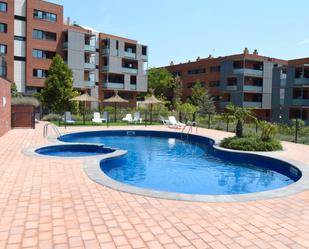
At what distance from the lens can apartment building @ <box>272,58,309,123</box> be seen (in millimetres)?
42219

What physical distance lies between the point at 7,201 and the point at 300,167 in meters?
8.18

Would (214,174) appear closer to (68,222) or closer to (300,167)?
(300,167)

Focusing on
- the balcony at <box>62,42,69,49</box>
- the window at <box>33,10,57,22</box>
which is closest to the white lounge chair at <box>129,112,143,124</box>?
the balcony at <box>62,42,69,49</box>

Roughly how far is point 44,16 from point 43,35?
2378mm

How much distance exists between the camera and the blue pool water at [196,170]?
945 cm

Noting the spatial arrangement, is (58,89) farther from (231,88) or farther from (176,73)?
(176,73)

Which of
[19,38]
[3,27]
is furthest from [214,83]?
[3,27]

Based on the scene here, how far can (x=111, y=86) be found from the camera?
48719mm

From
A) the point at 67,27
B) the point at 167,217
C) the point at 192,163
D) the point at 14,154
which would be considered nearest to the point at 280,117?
the point at 67,27

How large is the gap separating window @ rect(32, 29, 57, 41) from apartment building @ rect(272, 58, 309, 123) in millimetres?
31173

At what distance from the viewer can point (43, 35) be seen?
41.0 metres

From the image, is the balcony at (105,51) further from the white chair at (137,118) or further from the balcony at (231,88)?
the white chair at (137,118)

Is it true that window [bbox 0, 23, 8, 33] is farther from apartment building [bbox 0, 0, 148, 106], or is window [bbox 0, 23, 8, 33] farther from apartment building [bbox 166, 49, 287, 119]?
apartment building [bbox 166, 49, 287, 119]

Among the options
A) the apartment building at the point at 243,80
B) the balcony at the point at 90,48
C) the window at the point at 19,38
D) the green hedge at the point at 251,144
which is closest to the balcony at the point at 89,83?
the balcony at the point at 90,48
